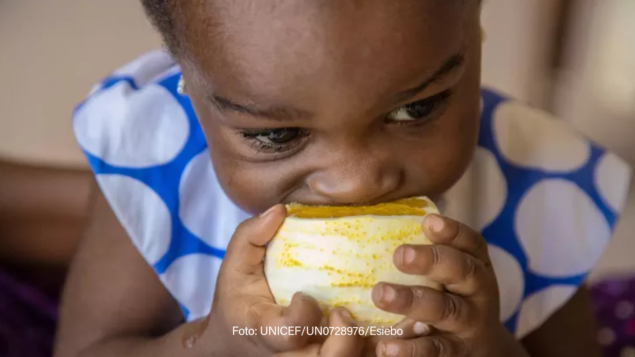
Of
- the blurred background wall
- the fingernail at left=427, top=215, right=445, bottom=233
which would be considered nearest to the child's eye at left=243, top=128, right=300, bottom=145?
the fingernail at left=427, top=215, right=445, bottom=233

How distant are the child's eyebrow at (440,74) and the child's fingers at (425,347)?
17 cm

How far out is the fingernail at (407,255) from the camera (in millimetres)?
452

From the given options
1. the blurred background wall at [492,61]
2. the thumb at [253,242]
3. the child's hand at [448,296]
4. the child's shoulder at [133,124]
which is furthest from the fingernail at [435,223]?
the blurred background wall at [492,61]

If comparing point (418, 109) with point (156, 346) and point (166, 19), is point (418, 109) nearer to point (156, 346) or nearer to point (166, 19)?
point (166, 19)

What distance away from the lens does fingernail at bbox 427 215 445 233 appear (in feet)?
1.57

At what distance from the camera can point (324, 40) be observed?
16.9 inches

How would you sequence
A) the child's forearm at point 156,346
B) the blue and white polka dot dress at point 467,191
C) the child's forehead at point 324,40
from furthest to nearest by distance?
1. the blue and white polka dot dress at point 467,191
2. the child's forearm at point 156,346
3. the child's forehead at point 324,40

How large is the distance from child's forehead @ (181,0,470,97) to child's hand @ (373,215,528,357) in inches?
4.6

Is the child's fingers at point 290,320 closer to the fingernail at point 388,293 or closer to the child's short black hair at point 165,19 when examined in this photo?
the fingernail at point 388,293

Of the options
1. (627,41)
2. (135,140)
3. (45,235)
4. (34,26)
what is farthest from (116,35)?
(627,41)

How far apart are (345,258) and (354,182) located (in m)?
0.05

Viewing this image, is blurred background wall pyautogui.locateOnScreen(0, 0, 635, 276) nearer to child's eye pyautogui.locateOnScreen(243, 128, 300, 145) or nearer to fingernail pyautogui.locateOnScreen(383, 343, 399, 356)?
child's eye pyautogui.locateOnScreen(243, 128, 300, 145)

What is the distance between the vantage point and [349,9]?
422 millimetres

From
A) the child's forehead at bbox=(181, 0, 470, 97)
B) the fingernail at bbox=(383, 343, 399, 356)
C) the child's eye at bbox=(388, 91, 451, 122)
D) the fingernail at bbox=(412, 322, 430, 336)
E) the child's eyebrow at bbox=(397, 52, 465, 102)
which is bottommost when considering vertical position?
the fingernail at bbox=(412, 322, 430, 336)
